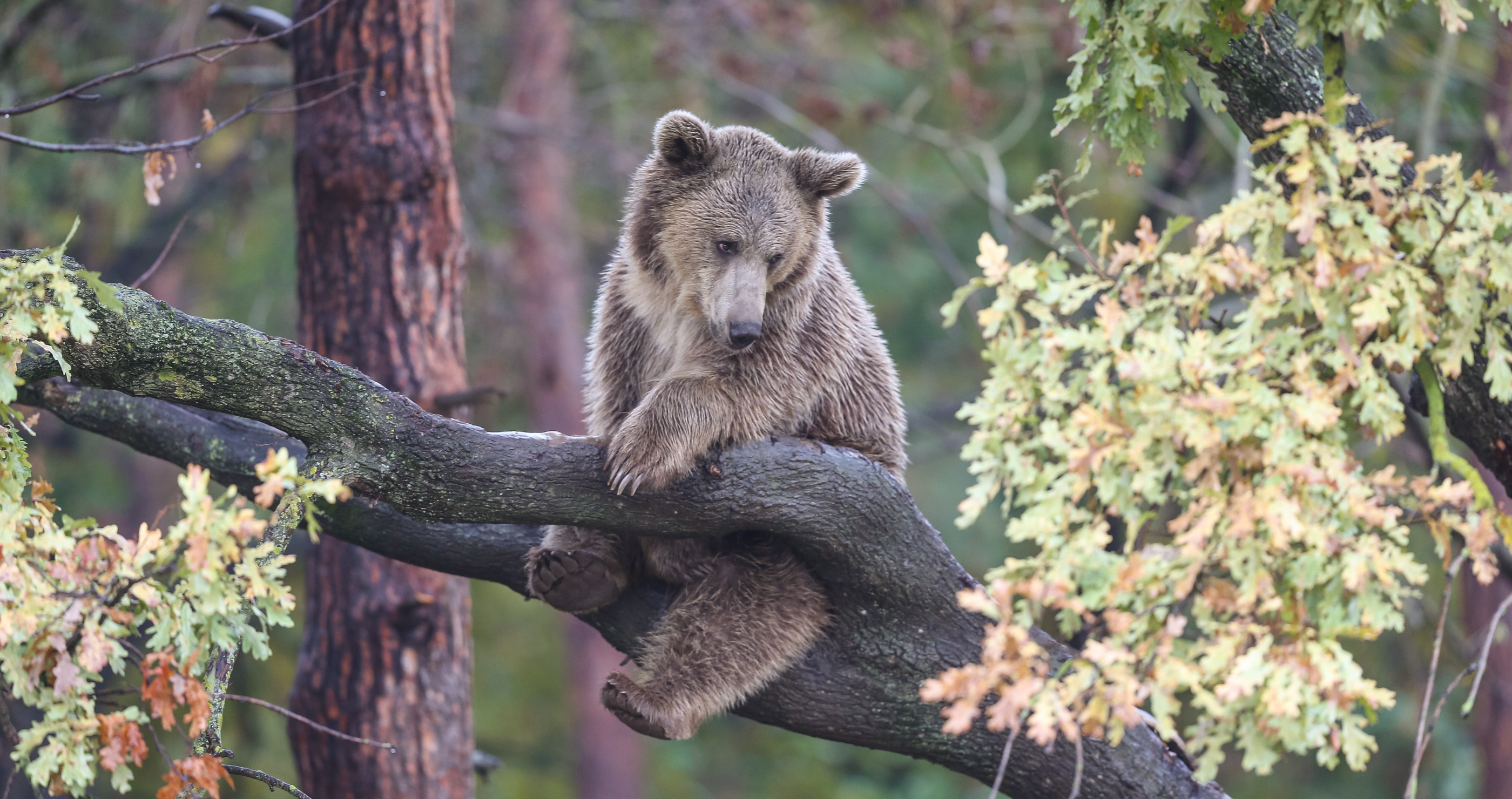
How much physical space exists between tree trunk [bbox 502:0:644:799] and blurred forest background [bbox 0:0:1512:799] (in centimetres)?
25

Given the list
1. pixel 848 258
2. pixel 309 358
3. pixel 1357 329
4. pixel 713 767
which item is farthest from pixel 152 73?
pixel 713 767

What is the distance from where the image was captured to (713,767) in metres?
18.3

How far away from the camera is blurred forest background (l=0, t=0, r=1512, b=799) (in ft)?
28.7

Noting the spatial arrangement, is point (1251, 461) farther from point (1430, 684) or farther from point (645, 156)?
point (645, 156)

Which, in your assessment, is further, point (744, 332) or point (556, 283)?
point (556, 283)

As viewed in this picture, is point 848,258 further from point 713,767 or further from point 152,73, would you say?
point 152,73

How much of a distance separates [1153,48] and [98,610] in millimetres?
2905

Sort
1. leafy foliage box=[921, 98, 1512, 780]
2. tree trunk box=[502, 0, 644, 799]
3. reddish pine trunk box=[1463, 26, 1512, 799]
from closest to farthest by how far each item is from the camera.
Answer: leafy foliage box=[921, 98, 1512, 780] → reddish pine trunk box=[1463, 26, 1512, 799] → tree trunk box=[502, 0, 644, 799]

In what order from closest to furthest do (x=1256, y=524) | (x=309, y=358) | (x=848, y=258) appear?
1. (x=1256, y=524)
2. (x=309, y=358)
3. (x=848, y=258)

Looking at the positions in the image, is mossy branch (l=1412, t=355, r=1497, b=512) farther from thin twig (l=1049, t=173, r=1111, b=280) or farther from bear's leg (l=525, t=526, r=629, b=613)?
bear's leg (l=525, t=526, r=629, b=613)

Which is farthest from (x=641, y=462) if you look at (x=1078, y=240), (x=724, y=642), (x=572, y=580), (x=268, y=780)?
(x=1078, y=240)

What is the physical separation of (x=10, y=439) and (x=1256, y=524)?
2.96 m

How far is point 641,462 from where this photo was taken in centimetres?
352

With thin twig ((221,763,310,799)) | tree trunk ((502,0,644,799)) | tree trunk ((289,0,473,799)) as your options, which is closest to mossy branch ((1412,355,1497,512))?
thin twig ((221,763,310,799))
